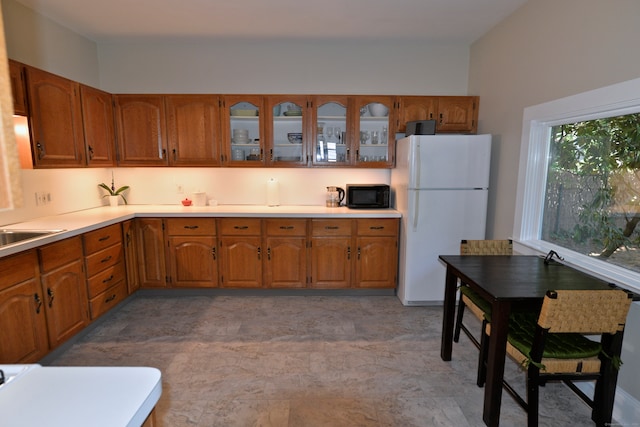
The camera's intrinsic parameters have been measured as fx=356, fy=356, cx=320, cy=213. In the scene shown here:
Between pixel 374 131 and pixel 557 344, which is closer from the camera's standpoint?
pixel 557 344

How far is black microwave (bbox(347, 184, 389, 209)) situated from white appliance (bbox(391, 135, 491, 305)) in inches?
13.1

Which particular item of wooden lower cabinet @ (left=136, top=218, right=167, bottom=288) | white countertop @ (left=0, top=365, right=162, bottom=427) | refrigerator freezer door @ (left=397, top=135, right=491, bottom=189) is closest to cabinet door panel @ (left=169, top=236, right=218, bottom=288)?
wooden lower cabinet @ (left=136, top=218, right=167, bottom=288)

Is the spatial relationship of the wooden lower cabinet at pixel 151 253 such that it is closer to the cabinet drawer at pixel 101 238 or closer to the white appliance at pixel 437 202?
the cabinet drawer at pixel 101 238

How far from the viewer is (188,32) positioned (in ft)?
11.7

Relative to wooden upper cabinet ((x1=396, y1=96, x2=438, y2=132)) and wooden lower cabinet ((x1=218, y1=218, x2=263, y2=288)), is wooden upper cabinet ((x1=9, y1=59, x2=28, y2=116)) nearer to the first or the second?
wooden lower cabinet ((x1=218, y1=218, x2=263, y2=288))

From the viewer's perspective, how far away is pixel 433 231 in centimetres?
342

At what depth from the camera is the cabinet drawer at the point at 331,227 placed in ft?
12.0

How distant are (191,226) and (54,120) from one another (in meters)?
1.44

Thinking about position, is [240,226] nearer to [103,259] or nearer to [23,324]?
[103,259]

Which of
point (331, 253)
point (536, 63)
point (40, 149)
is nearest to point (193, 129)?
point (40, 149)

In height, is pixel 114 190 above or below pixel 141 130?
below

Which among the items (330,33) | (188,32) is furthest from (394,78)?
(188,32)

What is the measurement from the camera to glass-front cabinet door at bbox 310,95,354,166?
383 centimetres

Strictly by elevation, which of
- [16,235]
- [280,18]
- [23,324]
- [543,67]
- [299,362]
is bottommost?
[299,362]
